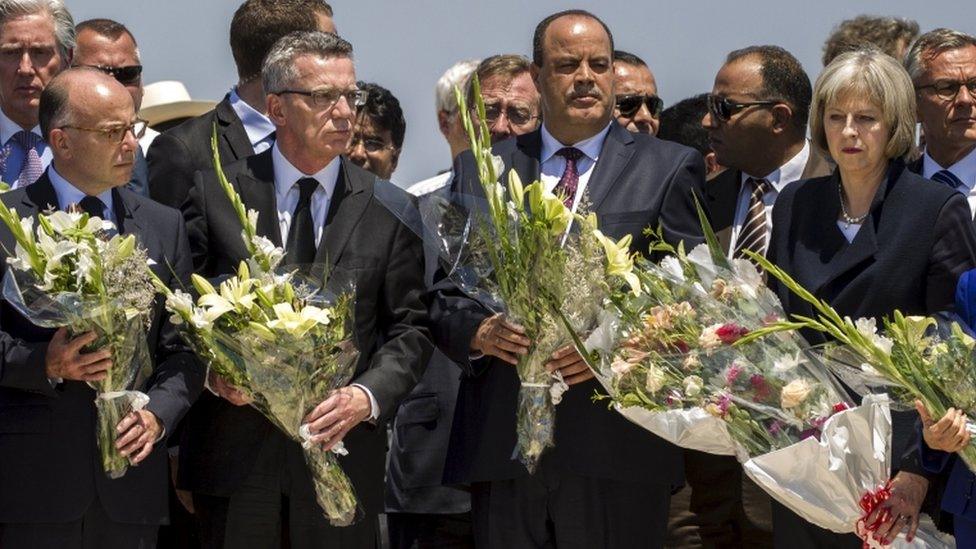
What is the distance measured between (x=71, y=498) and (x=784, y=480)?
2.55 m

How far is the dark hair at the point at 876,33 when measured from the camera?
8.97m

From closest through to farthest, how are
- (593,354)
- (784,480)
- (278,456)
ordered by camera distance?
(784,480) → (593,354) → (278,456)

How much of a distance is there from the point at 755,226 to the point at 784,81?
80cm

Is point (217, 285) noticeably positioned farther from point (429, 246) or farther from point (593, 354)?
point (593, 354)

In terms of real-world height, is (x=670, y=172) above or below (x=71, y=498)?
above

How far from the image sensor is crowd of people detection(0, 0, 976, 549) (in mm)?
6480

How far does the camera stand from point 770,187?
25.7 feet

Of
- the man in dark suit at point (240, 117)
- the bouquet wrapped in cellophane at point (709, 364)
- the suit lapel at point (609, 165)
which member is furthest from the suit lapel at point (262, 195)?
the bouquet wrapped in cellophane at point (709, 364)

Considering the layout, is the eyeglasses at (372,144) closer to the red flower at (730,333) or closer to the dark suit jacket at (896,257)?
the dark suit jacket at (896,257)

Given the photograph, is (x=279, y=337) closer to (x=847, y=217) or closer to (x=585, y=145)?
(x=585, y=145)

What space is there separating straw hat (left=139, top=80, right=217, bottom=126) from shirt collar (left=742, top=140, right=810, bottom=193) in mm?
4240

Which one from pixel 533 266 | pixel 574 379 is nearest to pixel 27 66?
pixel 533 266

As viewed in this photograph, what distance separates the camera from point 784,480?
5895mm

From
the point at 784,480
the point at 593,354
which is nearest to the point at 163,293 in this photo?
the point at 593,354
